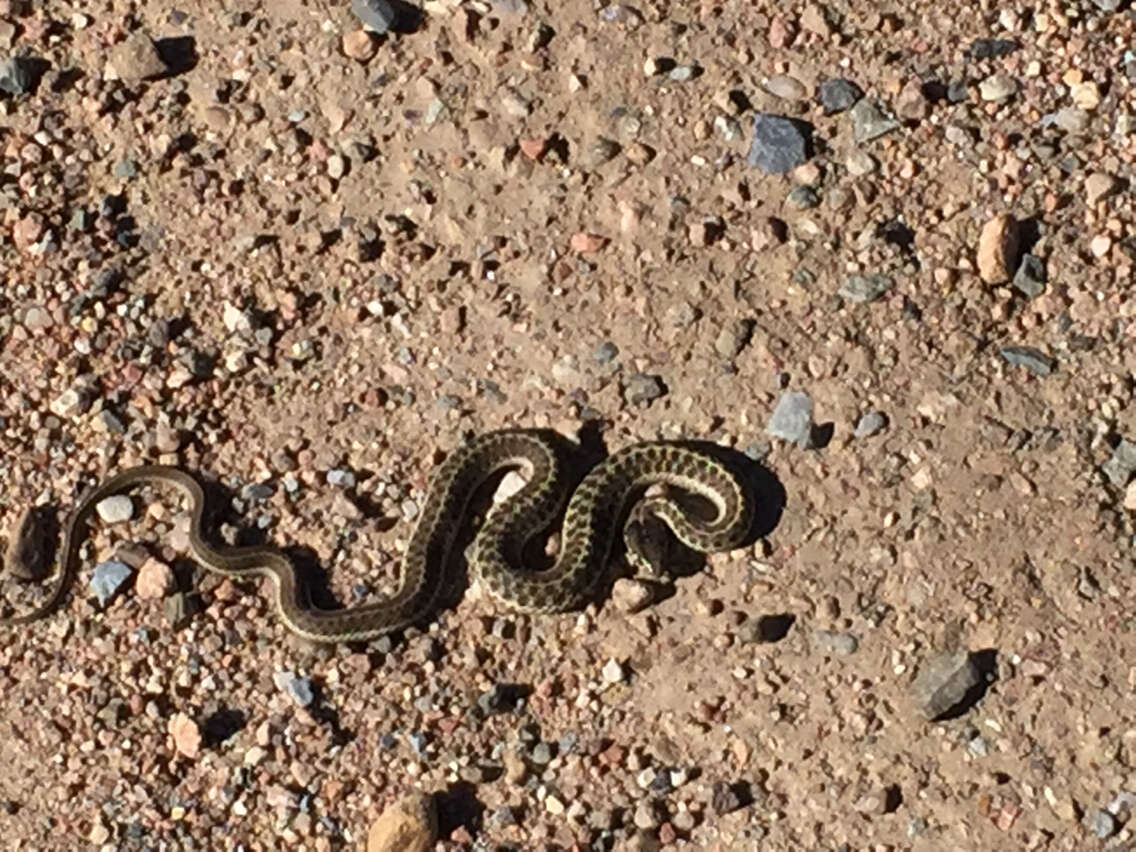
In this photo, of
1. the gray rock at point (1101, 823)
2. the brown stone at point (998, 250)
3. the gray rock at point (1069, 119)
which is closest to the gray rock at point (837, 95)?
the gray rock at point (1069, 119)

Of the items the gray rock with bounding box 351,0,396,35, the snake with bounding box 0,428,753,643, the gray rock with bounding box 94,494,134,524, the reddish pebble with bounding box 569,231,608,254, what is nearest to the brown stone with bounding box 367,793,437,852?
the snake with bounding box 0,428,753,643

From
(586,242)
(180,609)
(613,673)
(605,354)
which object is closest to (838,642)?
(613,673)

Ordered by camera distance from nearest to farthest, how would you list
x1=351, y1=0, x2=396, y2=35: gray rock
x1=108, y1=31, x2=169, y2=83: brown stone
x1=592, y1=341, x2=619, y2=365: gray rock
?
1. x1=592, y1=341, x2=619, y2=365: gray rock
2. x1=351, y1=0, x2=396, y2=35: gray rock
3. x1=108, y1=31, x2=169, y2=83: brown stone

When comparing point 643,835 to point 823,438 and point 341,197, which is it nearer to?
point 823,438

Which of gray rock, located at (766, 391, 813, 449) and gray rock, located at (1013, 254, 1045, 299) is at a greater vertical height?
gray rock, located at (1013, 254, 1045, 299)

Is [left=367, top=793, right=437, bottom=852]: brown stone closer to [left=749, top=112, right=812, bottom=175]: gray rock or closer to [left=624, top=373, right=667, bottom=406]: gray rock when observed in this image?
[left=624, top=373, right=667, bottom=406]: gray rock
